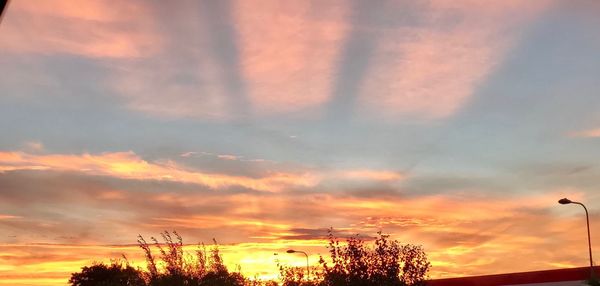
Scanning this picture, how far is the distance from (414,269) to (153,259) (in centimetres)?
1543

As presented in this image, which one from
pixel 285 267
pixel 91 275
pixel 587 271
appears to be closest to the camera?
pixel 285 267

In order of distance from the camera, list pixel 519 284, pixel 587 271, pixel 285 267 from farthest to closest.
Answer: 1. pixel 519 284
2. pixel 587 271
3. pixel 285 267

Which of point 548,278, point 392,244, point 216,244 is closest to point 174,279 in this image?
point 216,244

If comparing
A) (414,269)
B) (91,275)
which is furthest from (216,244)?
(91,275)

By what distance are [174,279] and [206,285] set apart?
2104 millimetres

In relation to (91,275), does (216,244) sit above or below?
below

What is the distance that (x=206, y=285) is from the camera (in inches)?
1449

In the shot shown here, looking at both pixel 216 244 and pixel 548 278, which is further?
pixel 548 278

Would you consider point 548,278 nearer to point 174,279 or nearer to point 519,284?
point 519,284

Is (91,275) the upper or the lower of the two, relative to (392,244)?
upper

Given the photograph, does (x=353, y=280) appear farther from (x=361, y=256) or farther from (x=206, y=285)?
(x=206, y=285)

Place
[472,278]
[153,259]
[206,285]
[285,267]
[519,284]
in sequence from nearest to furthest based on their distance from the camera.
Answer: [206,285] < [153,259] < [285,267] < [519,284] < [472,278]

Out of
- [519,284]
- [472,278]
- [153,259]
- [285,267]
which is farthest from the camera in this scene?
[472,278]

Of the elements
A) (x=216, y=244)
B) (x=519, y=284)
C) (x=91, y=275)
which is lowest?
(x=519, y=284)
